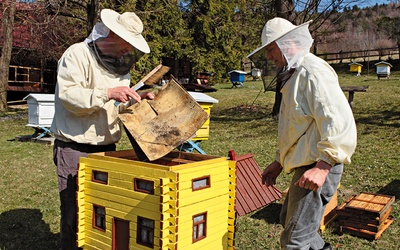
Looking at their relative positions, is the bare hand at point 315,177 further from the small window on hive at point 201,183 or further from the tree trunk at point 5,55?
the tree trunk at point 5,55

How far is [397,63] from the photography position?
2744 centimetres

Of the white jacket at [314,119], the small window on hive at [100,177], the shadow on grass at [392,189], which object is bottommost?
the shadow on grass at [392,189]

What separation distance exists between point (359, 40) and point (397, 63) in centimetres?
2414

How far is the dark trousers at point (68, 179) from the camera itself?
2812 mm

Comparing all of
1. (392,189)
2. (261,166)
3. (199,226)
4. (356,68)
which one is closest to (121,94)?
(199,226)

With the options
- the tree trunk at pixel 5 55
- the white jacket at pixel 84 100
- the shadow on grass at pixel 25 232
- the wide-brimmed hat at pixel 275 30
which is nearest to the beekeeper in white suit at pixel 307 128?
the wide-brimmed hat at pixel 275 30

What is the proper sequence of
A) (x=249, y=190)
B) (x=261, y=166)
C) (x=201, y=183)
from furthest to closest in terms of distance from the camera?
(x=261, y=166)
(x=249, y=190)
(x=201, y=183)

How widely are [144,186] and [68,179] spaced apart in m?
0.83

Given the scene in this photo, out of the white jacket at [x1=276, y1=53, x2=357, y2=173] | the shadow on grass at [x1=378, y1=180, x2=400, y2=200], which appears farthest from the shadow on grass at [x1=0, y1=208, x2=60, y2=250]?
the shadow on grass at [x1=378, y1=180, x2=400, y2=200]

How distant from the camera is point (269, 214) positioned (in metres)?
4.55

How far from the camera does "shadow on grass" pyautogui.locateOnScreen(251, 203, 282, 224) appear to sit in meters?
4.39

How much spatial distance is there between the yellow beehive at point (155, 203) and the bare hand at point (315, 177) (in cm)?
→ 57

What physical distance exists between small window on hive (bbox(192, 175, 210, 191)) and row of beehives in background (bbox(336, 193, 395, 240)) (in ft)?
7.23

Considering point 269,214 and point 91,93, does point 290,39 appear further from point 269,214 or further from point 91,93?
point 269,214
